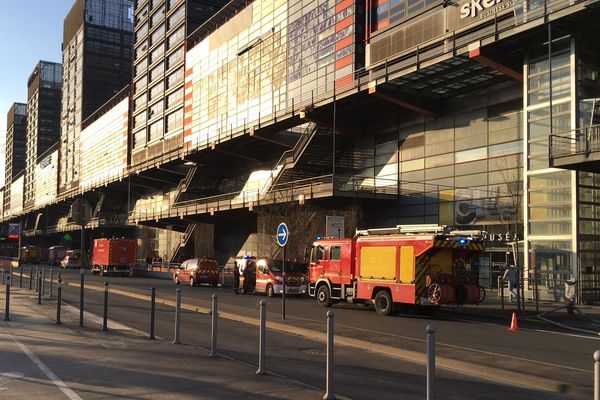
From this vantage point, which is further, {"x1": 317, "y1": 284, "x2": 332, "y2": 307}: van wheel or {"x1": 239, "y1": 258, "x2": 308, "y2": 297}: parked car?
{"x1": 239, "y1": 258, "x2": 308, "y2": 297}: parked car

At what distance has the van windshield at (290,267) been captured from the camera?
2717 cm

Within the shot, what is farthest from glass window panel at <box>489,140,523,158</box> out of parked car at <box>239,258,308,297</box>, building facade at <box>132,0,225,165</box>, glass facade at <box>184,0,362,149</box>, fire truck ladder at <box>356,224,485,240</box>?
building facade at <box>132,0,225,165</box>

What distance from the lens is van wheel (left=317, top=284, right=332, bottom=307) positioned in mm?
21500

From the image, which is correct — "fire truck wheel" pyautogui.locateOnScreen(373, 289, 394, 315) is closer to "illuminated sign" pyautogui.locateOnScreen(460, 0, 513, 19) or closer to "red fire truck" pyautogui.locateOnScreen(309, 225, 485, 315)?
"red fire truck" pyautogui.locateOnScreen(309, 225, 485, 315)

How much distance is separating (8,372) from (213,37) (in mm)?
59233

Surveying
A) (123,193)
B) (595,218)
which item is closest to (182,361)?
(595,218)

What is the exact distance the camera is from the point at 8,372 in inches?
316

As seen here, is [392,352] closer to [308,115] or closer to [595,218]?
[595,218]

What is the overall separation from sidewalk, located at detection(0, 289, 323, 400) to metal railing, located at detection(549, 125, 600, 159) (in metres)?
17.0

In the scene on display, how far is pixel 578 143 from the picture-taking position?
2236 cm

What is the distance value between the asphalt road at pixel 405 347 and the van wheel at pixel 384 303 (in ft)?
1.07

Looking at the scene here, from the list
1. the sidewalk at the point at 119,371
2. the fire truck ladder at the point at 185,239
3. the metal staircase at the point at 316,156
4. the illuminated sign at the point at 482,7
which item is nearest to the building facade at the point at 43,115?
the fire truck ladder at the point at 185,239

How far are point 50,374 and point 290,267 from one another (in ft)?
64.3

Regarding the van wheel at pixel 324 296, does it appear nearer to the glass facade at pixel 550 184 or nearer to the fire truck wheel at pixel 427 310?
the fire truck wheel at pixel 427 310
